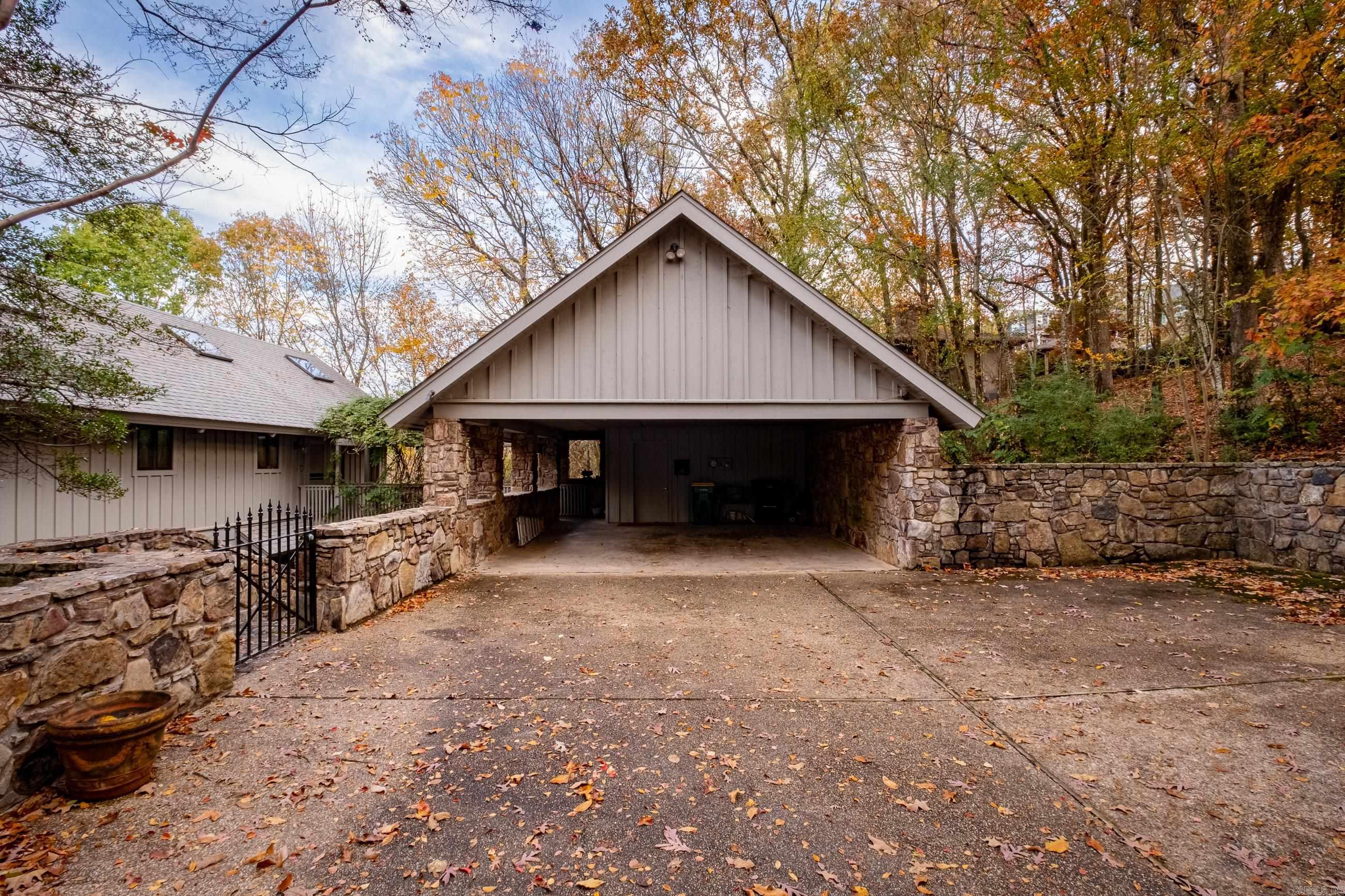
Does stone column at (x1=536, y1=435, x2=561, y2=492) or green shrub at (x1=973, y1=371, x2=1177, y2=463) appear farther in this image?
stone column at (x1=536, y1=435, x2=561, y2=492)

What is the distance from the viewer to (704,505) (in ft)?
42.8

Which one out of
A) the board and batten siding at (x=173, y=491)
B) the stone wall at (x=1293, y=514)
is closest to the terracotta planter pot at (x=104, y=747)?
the board and batten siding at (x=173, y=491)

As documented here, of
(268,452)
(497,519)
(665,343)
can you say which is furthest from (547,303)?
(268,452)

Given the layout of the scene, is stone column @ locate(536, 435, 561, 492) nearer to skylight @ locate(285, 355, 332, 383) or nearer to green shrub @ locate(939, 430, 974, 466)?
skylight @ locate(285, 355, 332, 383)

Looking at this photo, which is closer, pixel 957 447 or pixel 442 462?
pixel 442 462

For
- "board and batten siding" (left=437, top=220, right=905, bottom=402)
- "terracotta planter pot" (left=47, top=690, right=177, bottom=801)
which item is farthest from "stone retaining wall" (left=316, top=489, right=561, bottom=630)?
"terracotta planter pot" (left=47, top=690, right=177, bottom=801)

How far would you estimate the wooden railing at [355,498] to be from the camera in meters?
12.8

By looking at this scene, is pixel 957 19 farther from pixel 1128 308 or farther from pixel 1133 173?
pixel 1128 308

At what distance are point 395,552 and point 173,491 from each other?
713 centimetres

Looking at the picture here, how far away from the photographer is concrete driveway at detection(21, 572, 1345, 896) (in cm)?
229

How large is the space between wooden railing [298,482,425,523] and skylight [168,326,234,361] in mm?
3472

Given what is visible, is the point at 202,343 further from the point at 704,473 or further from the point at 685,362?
the point at 685,362

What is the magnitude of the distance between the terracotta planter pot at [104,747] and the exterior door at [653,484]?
10.6 m

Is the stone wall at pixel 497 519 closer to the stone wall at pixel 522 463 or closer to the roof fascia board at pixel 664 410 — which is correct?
the stone wall at pixel 522 463
